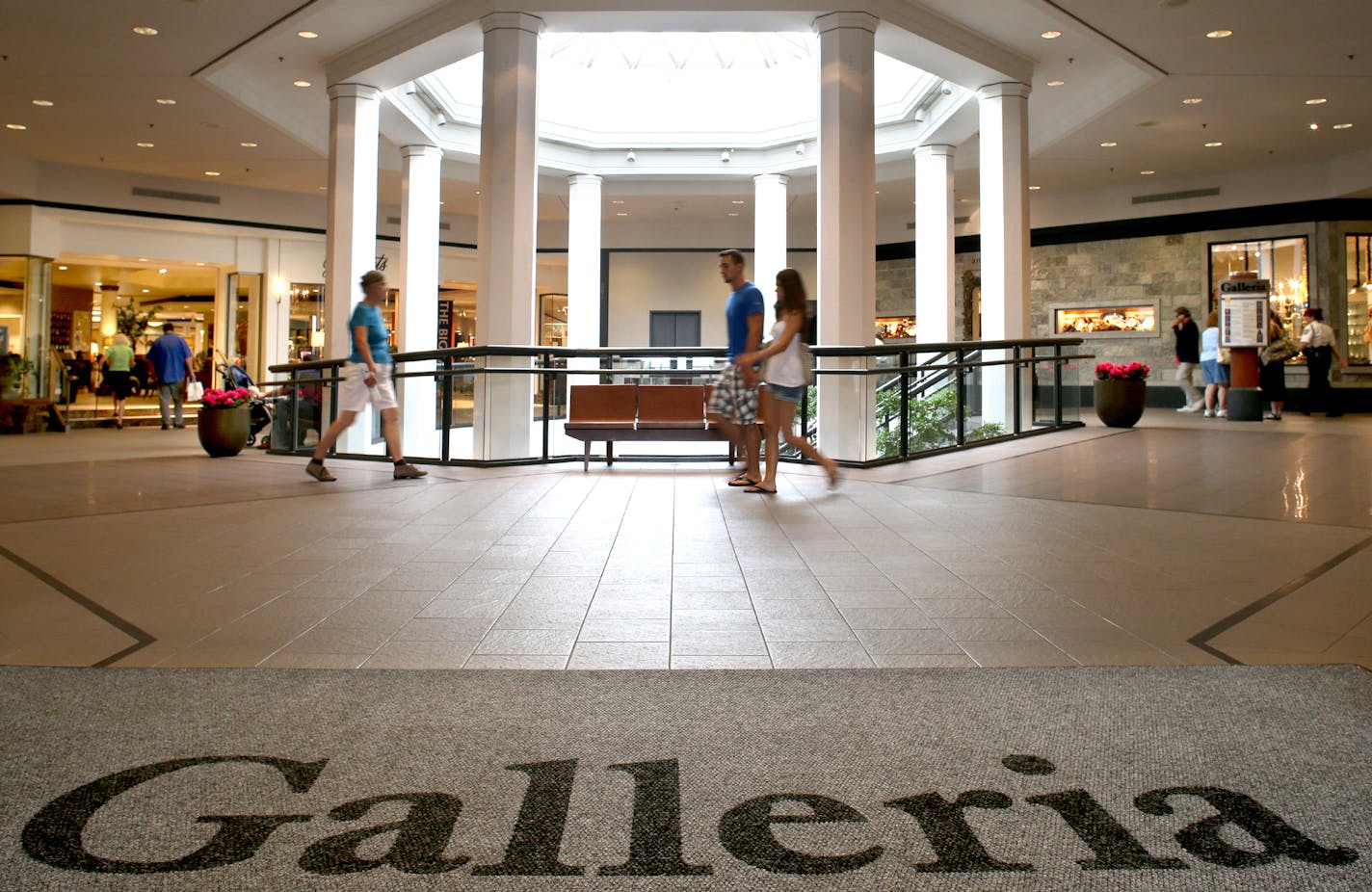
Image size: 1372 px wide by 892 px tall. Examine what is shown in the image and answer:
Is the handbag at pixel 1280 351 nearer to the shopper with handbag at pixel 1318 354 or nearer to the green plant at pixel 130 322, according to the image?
the shopper with handbag at pixel 1318 354

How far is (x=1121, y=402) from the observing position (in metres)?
11.7

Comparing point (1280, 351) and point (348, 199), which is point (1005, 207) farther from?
point (348, 199)

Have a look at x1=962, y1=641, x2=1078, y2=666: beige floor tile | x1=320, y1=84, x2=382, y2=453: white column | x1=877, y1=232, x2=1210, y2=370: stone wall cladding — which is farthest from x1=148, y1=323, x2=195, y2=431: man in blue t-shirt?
x1=962, y1=641, x2=1078, y2=666: beige floor tile

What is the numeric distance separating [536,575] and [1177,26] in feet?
31.9

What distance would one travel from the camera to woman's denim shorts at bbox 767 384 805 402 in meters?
7.01

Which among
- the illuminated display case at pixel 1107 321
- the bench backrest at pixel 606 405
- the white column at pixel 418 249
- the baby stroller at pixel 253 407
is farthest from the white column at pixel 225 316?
the illuminated display case at pixel 1107 321

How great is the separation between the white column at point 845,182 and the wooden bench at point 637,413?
1.52 metres

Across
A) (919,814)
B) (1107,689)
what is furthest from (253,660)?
(1107,689)

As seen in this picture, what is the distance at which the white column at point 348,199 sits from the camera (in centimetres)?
1192

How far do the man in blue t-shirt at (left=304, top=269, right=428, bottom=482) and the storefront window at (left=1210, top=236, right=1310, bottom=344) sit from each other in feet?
51.1

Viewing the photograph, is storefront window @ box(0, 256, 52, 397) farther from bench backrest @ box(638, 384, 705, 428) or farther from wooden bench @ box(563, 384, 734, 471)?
bench backrest @ box(638, 384, 705, 428)

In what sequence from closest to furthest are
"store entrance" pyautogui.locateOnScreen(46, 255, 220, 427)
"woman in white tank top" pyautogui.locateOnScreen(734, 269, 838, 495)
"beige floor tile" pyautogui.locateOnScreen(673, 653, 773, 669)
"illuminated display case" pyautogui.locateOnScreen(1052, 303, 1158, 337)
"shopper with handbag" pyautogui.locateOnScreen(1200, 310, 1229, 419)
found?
"beige floor tile" pyautogui.locateOnScreen(673, 653, 773, 669) < "woman in white tank top" pyautogui.locateOnScreen(734, 269, 838, 495) < "shopper with handbag" pyautogui.locateOnScreen(1200, 310, 1229, 419) < "store entrance" pyautogui.locateOnScreen(46, 255, 220, 427) < "illuminated display case" pyautogui.locateOnScreen(1052, 303, 1158, 337)

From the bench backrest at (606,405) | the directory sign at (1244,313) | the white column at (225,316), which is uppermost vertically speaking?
the white column at (225,316)

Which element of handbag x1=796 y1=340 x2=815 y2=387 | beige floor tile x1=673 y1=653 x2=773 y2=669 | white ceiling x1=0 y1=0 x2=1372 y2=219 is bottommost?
beige floor tile x1=673 y1=653 x2=773 y2=669
